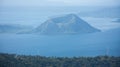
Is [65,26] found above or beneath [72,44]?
above

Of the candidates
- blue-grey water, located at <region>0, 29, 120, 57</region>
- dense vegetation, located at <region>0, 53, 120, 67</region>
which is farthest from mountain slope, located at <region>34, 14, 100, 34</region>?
dense vegetation, located at <region>0, 53, 120, 67</region>

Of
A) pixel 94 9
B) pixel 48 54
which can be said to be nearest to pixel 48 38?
pixel 48 54

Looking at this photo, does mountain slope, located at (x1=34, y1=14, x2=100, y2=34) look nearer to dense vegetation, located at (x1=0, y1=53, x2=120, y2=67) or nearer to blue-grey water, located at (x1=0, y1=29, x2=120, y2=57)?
blue-grey water, located at (x1=0, y1=29, x2=120, y2=57)

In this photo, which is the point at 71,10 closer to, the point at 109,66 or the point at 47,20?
the point at 47,20

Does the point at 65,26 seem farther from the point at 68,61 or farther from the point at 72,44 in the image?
the point at 68,61

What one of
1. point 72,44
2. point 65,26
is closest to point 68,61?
point 72,44

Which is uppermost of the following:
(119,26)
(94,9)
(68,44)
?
(94,9)

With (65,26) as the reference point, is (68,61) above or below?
below

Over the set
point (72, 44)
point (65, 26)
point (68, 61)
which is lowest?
point (68, 61)
